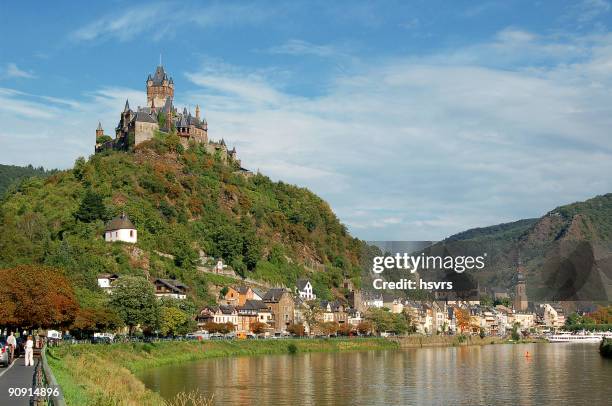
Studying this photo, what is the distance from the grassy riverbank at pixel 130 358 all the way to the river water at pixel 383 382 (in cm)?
212

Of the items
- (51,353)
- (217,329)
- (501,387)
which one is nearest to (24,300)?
(51,353)

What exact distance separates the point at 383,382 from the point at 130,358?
64.5 ft

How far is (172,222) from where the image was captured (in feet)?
402

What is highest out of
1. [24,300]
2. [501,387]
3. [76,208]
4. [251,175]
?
[251,175]

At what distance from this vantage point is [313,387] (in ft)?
171

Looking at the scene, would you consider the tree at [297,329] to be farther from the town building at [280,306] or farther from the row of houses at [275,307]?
the town building at [280,306]

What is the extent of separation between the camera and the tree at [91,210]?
110375mm

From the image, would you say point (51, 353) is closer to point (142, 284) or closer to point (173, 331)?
point (142, 284)

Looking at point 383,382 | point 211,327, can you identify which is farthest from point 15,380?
point 211,327

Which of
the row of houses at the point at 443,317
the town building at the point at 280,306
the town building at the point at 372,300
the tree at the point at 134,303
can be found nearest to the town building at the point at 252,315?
the town building at the point at 280,306

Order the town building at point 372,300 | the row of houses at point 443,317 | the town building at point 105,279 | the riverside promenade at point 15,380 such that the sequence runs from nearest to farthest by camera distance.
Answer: the riverside promenade at point 15,380 < the town building at point 105,279 < the town building at point 372,300 < the row of houses at point 443,317

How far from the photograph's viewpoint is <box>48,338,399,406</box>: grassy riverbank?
33.4 metres

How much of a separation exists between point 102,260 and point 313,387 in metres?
54.2

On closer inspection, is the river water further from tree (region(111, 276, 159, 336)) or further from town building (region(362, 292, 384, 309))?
town building (region(362, 292, 384, 309))
